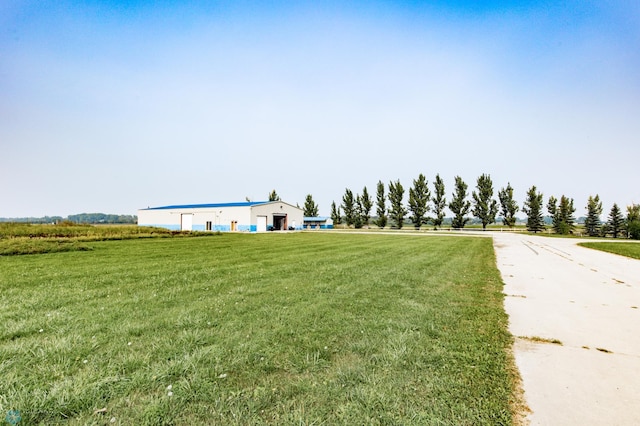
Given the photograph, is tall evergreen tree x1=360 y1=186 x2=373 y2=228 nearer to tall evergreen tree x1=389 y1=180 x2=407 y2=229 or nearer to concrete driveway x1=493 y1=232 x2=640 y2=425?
tall evergreen tree x1=389 y1=180 x2=407 y2=229

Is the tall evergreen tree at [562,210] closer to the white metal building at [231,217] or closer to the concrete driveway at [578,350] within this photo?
the white metal building at [231,217]

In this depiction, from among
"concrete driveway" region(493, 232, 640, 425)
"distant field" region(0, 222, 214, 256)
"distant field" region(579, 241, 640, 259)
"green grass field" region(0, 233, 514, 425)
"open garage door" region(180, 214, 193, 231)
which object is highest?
"open garage door" region(180, 214, 193, 231)

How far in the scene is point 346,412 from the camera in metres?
2.76

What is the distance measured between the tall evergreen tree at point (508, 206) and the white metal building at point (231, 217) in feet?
151

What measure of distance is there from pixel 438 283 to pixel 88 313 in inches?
329

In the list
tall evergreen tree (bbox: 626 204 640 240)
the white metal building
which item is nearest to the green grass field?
the white metal building

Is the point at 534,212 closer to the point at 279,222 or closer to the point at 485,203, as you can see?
the point at 485,203

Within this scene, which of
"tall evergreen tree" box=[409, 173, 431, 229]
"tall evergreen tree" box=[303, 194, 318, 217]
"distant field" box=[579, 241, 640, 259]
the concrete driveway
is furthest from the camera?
"tall evergreen tree" box=[303, 194, 318, 217]

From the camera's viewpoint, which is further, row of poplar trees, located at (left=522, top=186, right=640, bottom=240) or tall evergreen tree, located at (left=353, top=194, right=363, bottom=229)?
tall evergreen tree, located at (left=353, top=194, right=363, bottom=229)

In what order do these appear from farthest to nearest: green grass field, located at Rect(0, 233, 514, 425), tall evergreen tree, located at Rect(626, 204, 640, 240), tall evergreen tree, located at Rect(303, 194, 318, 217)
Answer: tall evergreen tree, located at Rect(303, 194, 318, 217)
tall evergreen tree, located at Rect(626, 204, 640, 240)
green grass field, located at Rect(0, 233, 514, 425)

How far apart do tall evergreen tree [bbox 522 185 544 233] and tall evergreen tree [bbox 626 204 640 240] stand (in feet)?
45.8

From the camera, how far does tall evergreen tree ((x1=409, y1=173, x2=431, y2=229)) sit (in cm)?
7288

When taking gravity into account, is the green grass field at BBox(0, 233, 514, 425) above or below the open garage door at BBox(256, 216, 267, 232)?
below

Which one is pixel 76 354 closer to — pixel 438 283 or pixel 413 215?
pixel 438 283
